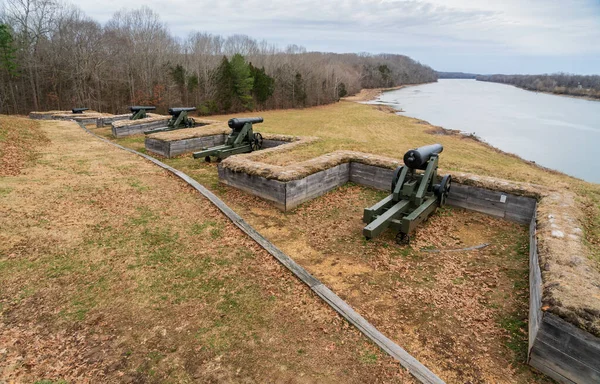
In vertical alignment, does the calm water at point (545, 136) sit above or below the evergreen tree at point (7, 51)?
below

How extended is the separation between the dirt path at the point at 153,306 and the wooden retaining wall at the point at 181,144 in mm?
5429

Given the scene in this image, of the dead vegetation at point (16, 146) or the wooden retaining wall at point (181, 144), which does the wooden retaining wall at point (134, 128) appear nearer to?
the dead vegetation at point (16, 146)

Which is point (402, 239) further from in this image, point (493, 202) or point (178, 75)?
point (178, 75)

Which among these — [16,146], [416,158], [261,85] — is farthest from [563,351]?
[261,85]

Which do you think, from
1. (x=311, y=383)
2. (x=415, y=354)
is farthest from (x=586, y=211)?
(x=311, y=383)

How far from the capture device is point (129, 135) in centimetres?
1684

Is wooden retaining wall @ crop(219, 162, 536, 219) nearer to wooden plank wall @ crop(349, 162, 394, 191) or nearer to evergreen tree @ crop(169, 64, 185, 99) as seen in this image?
wooden plank wall @ crop(349, 162, 394, 191)

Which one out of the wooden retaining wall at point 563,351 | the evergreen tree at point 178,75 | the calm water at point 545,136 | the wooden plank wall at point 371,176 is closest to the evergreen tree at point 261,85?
the evergreen tree at point 178,75

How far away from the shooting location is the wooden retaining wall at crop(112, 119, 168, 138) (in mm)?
16500

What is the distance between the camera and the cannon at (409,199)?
19.5ft

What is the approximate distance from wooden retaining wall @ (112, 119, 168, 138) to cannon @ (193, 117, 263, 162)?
7.44m

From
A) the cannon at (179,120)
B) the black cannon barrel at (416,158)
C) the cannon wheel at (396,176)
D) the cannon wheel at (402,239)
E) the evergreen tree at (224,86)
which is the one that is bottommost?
the cannon wheel at (402,239)

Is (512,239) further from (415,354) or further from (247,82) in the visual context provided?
(247,82)

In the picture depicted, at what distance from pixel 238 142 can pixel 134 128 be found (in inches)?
329
